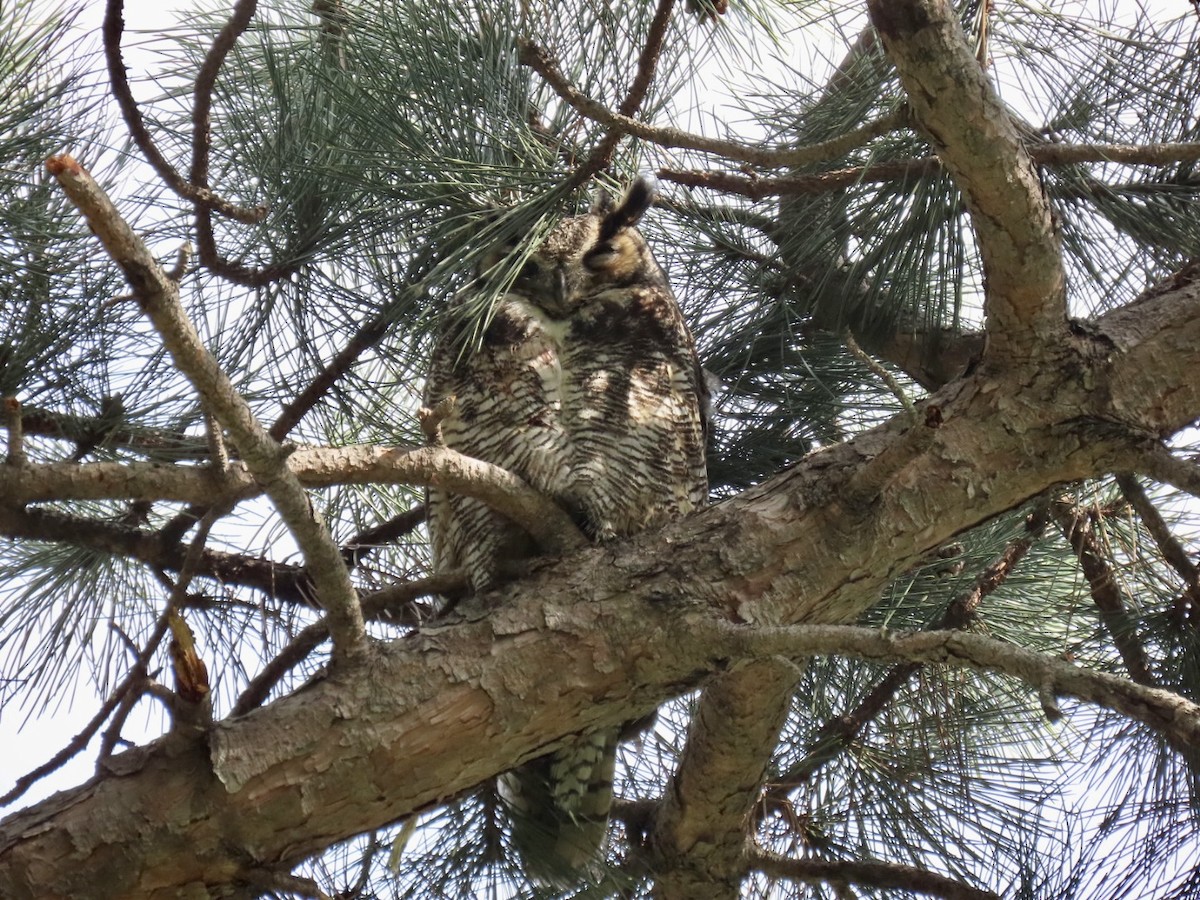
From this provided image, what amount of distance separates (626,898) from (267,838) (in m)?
0.75

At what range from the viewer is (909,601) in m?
2.38

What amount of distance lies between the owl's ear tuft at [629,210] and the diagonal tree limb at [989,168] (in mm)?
756

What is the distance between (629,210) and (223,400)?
1217 mm

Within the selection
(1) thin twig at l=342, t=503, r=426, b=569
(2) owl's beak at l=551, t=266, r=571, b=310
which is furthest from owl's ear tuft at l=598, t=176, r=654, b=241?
(1) thin twig at l=342, t=503, r=426, b=569

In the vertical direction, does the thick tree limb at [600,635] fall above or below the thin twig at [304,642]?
below

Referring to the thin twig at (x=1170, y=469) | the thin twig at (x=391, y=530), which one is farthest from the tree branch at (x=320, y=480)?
the thin twig at (x=1170, y=469)

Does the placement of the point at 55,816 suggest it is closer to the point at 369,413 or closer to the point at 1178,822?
the point at 369,413

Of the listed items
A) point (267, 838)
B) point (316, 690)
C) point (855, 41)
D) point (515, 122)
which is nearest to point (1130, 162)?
point (855, 41)

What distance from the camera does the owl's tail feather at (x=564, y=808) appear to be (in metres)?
2.02

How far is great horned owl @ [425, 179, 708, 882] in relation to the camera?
2.05m

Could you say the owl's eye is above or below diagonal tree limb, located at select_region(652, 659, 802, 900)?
above

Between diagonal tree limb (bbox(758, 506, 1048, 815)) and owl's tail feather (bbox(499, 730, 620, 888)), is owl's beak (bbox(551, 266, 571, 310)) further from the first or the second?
diagonal tree limb (bbox(758, 506, 1048, 815))

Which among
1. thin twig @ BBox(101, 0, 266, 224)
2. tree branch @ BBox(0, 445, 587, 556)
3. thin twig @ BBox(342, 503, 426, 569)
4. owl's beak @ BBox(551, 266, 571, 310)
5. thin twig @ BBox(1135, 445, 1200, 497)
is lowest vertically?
thin twig @ BBox(1135, 445, 1200, 497)

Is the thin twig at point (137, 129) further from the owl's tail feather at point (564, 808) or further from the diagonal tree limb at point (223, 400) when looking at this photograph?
the owl's tail feather at point (564, 808)
